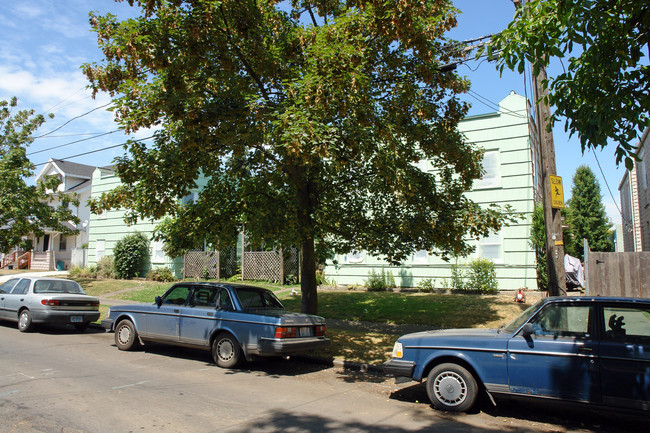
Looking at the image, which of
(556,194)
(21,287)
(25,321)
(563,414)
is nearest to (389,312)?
(556,194)

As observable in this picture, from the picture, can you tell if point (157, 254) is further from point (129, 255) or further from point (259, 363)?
point (259, 363)

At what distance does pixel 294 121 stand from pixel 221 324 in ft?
13.5

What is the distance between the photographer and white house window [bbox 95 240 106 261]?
28.3 meters

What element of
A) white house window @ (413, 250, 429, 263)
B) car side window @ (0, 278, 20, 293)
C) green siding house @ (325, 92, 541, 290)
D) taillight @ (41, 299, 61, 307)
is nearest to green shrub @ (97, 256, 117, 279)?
car side window @ (0, 278, 20, 293)

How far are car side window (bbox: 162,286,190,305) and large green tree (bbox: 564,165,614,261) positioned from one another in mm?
27955

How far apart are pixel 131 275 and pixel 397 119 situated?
2067 centimetres

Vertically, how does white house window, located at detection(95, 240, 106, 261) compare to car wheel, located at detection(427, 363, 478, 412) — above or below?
above

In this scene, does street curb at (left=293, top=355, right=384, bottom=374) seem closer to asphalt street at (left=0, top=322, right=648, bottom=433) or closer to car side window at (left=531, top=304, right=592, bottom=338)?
asphalt street at (left=0, top=322, right=648, bottom=433)

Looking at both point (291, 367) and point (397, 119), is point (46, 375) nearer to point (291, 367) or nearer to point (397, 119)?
point (291, 367)

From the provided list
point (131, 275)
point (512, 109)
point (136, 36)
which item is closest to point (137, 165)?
point (136, 36)

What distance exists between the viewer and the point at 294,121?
758cm

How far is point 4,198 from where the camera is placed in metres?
20.1

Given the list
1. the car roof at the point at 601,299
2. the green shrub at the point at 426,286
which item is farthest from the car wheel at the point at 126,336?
the green shrub at the point at 426,286

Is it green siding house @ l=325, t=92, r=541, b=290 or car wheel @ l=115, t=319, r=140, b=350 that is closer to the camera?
car wheel @ l=115, t=319, r=140, b=350
